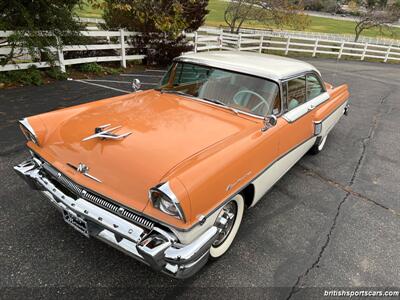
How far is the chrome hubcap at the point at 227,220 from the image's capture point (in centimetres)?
268

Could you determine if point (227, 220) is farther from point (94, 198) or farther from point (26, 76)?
point (26, 76)

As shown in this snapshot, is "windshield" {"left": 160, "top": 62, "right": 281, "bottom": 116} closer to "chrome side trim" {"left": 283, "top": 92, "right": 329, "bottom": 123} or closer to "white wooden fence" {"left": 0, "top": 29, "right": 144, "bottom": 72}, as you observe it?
"chrome side trim" {"left": 283, "top": 92, "right": 329, "bottom": 123}

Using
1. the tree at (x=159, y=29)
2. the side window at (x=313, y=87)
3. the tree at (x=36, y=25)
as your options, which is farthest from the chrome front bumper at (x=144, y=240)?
the tree at (x=159, y=29)

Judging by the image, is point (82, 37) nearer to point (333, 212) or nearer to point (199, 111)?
point (199, 111)

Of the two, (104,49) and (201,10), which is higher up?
(201,10)

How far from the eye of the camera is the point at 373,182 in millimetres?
4453

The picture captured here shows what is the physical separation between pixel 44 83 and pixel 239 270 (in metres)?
7.15

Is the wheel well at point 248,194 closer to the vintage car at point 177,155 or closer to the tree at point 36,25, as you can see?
the vintage car at point 177,155

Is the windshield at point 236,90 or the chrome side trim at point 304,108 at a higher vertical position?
the windshield at point 236,90

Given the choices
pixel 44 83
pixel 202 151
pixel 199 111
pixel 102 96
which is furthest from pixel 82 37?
pixel 202 151

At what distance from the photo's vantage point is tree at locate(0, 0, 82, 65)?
23.1 ft

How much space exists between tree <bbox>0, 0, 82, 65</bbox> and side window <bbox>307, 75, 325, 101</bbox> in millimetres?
6444

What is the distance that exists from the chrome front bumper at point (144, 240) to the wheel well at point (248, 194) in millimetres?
655

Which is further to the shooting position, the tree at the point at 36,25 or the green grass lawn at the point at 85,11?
the green grass lawn at the point at 85,11
